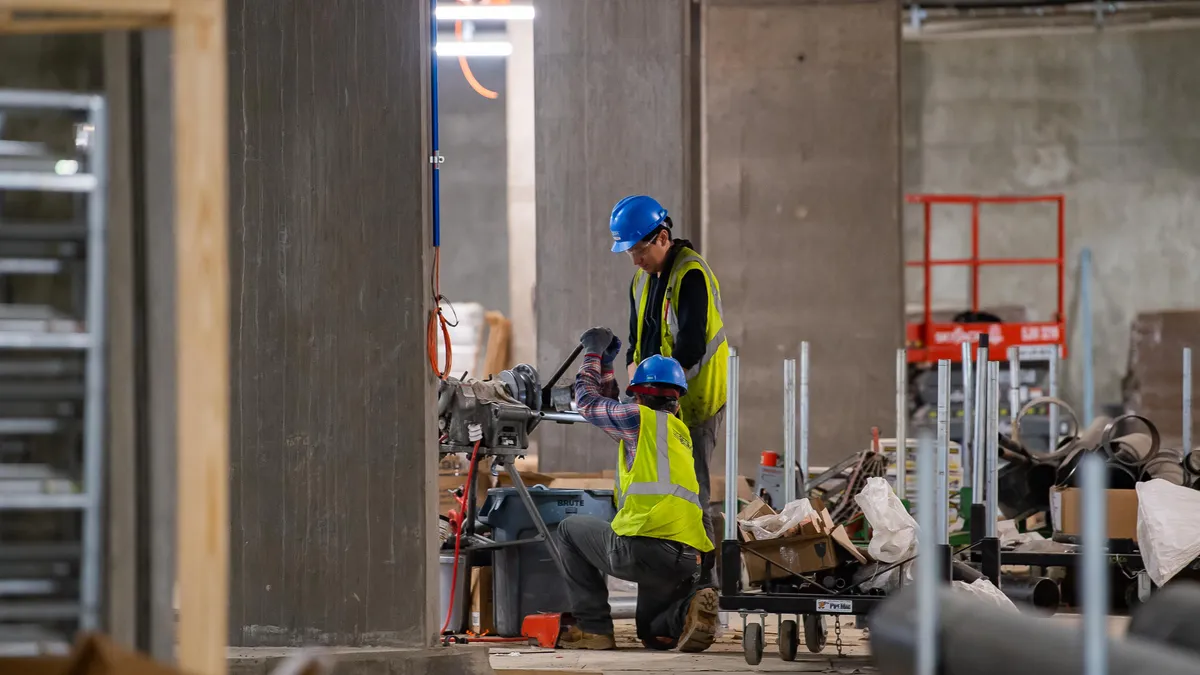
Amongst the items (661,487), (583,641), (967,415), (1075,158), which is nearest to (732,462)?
(661,487)

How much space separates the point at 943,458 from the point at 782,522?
2.65 feet

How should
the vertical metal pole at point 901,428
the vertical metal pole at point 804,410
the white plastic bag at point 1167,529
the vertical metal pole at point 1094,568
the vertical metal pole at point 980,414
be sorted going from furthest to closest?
the vertical metal pole at point 804,410, the vertical metal pole at point 901,428, the vertical metal pole at point 980,414, the white plastic bag at point 1167,529, the vertical metal pole at point 1094,568

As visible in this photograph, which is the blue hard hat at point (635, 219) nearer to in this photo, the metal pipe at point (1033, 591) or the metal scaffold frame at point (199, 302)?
the metal pipe at point (1033, 591)

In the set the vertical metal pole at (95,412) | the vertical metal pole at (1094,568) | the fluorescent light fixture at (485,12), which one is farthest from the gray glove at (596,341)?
the fluorescent light fixture at (485,12)

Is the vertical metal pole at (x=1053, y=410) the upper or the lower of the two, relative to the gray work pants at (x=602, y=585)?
upper

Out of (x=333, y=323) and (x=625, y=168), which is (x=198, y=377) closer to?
(x=333, y=323)

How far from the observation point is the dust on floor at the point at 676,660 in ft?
20.9

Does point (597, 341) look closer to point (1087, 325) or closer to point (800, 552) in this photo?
point (800, 552)

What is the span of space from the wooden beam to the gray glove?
156 inches

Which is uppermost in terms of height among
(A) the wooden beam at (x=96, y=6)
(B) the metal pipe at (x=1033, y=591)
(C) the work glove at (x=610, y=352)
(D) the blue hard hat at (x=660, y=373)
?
(A) the wooden beam at (x=96, y=6)

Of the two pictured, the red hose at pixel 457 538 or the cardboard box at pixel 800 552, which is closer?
the cardboard box at pixel 800 552

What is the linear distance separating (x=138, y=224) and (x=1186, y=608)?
2.72m

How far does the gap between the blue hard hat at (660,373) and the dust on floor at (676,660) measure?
1.32 m

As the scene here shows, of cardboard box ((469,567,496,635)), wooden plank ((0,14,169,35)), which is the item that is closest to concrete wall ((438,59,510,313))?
cardboard box ((469,567,496,635))
